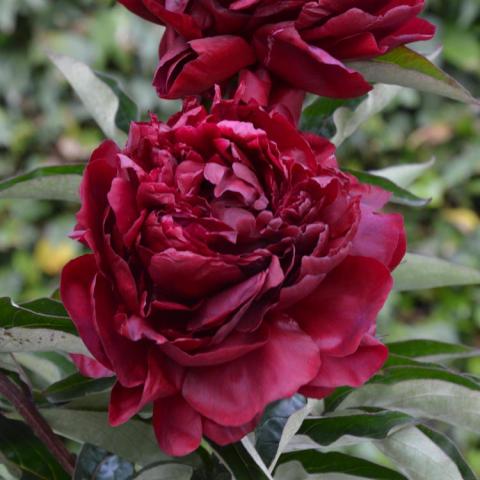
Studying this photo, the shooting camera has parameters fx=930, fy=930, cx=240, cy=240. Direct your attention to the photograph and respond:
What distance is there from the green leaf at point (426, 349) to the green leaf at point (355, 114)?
180 mm

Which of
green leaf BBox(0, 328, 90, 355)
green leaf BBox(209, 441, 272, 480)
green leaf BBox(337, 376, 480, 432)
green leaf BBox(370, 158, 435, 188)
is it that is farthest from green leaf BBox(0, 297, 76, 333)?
green leaf BBox(370, 158, 435, 188)

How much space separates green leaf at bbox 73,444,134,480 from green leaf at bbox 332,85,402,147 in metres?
0.29

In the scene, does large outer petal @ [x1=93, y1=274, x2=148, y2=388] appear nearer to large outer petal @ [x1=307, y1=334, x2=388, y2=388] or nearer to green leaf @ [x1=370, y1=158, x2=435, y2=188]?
large outer petal @ [x1=307, y1=334, x2=388, y2=388]

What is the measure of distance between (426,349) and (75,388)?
308mm

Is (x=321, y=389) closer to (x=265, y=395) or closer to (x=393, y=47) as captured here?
(x=265, y=395)

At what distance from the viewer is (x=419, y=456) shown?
0.62 metres

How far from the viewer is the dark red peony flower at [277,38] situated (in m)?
0.55

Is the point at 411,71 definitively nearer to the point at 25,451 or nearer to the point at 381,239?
the point at 381,239

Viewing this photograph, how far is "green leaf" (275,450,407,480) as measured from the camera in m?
0.61

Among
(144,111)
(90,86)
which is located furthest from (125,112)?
(144,111)

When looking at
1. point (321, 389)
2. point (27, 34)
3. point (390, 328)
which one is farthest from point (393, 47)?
point (27, 34)

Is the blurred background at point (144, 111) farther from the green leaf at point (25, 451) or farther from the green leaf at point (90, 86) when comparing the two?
the green leaf at point (25, 451)

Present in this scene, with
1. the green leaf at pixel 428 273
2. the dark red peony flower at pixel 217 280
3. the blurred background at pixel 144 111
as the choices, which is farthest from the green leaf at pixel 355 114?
the blurred background at pixel 144 111

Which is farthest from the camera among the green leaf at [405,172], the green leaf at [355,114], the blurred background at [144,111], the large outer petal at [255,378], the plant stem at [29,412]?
the blurred background at [144,111]
